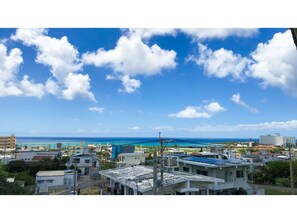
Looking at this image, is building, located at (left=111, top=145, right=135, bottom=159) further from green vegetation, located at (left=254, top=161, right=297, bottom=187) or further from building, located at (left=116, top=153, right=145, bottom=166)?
green vegetation, located at (left=254, top=161, right=297, bottom=187)

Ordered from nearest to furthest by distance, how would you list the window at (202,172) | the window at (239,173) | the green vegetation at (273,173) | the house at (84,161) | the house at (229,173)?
the house at (229,173)
the window at (202,172)
the window at (239,173)
the green vegetation at (273,173)
the house at (84,161)

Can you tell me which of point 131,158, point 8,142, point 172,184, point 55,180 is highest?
point 8,142

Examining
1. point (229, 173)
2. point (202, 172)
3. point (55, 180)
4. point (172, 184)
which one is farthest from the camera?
point (55, 180)

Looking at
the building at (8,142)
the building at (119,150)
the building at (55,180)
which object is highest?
A: the building at (8,142)

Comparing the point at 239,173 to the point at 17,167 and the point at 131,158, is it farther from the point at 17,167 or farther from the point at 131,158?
the point at 17,167

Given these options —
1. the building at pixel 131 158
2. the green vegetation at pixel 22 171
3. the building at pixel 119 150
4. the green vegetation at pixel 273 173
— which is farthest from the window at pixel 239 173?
the building at pixel 119 150

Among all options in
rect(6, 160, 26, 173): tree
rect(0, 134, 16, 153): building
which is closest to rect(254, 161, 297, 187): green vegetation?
rect(6, 160, 26, 173): tree

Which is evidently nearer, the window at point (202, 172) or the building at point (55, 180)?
the window at point (202, 172)

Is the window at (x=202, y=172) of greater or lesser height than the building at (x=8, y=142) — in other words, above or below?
below

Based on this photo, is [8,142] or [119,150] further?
[8,142]

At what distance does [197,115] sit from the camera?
31.2ft

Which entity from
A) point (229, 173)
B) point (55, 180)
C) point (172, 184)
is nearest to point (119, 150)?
point (55, 180)

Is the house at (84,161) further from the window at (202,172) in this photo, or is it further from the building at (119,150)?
the window at (202,172)
